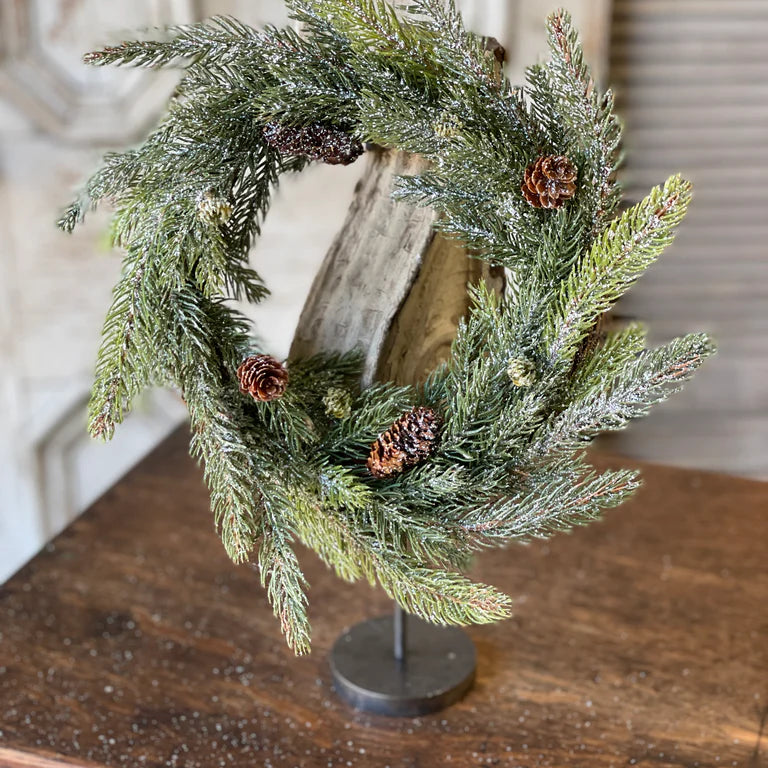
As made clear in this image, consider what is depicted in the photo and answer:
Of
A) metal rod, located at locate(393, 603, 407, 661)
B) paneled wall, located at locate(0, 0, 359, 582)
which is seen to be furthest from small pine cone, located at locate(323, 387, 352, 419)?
paneled wall, located at locate(0, 0, 359, 582)

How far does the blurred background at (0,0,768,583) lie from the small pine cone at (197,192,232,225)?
72 cm

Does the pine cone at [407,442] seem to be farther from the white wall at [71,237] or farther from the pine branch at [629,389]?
the white wall at [71,237]

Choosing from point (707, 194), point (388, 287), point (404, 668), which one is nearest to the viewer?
point (388, 287)

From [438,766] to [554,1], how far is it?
979 mm

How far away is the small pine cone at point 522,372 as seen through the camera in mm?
500

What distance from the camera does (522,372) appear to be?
50 cm

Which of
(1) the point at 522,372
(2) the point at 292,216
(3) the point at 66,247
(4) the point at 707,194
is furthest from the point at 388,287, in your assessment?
(4) the point at 707,194

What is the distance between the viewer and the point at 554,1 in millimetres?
1210

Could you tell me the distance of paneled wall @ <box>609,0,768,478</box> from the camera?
131 cm

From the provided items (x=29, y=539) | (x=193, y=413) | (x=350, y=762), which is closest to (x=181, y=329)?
(x=193, y=413)

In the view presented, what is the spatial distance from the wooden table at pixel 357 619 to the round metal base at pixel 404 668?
1 cm

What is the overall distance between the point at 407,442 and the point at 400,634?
245 millimetres

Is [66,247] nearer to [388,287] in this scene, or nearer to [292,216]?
[292,216]

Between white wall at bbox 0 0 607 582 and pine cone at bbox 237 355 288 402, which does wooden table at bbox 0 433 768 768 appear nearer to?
pine cone at bbox 237 355 288 402
